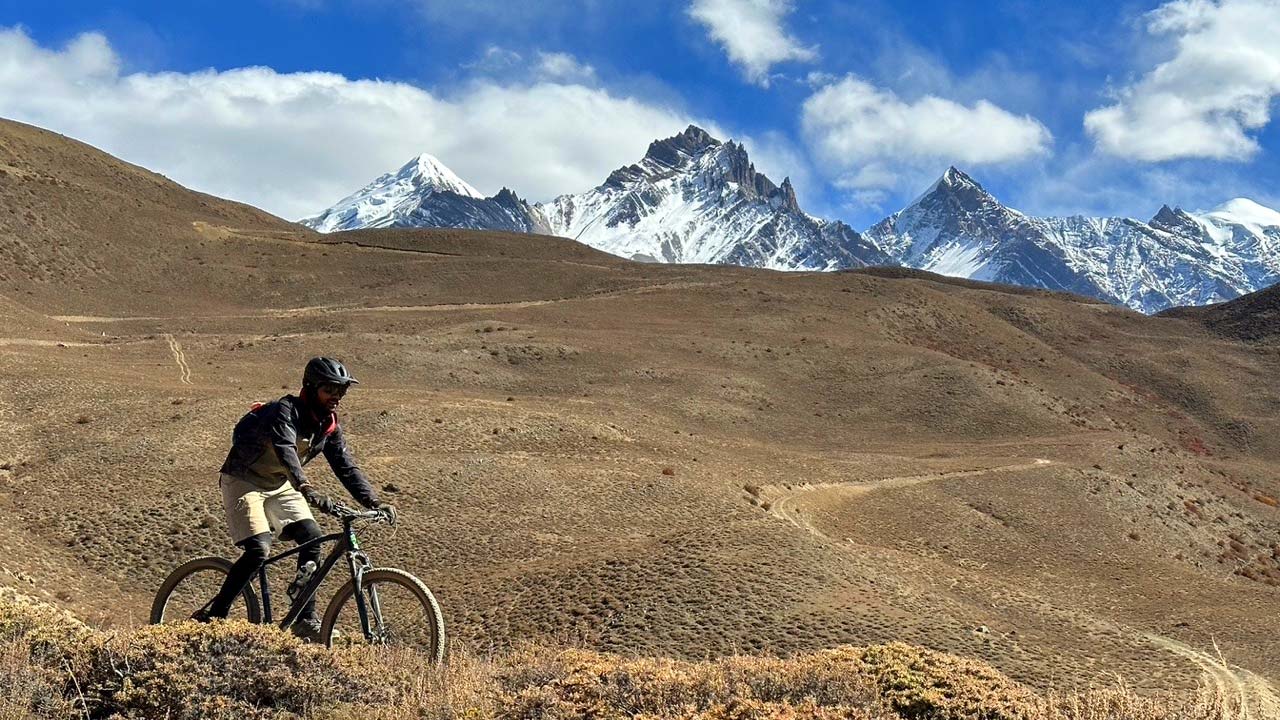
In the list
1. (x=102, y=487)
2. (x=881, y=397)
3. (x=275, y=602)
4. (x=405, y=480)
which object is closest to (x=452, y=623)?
(x=275, y=602)

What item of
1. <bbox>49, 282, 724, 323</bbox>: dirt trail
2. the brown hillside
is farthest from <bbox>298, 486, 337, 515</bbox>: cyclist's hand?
the brown hillside

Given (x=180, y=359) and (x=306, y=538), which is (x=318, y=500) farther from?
(x=180, y=359)

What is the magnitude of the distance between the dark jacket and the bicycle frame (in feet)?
1.33

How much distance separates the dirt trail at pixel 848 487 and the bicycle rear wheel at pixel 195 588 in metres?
17.6

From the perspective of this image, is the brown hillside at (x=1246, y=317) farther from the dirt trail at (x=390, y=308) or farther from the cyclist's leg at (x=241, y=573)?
the cyclist's leg at (x=241, y=573)

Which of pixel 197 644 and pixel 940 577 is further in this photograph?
pixel 940 577

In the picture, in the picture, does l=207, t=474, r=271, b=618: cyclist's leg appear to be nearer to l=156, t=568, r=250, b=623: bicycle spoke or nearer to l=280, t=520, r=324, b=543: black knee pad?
l=280, t=520, r=324, b=543: black knee pad

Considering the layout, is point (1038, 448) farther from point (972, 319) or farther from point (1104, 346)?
point (1104, 346)

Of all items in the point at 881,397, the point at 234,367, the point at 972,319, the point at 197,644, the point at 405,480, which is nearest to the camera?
the point at 197,644

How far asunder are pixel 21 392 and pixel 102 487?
10103mm

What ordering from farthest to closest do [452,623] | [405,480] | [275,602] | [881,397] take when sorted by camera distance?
[881,397], [405,480], [452,623], [275,602]

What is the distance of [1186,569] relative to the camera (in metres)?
30.6

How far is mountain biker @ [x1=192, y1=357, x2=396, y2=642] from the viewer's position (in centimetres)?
830

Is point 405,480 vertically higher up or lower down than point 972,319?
lower down
